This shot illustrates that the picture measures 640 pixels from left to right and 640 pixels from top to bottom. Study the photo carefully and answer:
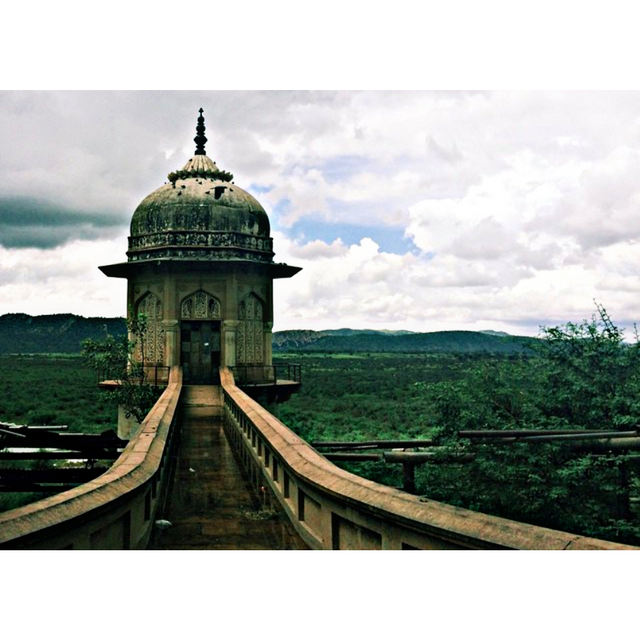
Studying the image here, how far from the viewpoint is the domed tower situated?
971 inches

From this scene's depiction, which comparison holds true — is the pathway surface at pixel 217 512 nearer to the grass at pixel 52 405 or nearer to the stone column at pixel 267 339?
the grass at pixel 52 405

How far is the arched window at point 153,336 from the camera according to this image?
25109 mm

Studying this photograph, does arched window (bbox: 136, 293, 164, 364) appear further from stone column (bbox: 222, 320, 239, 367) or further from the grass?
stone column (bbox: 222, 320, 239, 367)

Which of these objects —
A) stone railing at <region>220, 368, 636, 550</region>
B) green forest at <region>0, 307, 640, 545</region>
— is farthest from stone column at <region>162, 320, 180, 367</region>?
stone railing at <region>220, 368, 636, 550</region>

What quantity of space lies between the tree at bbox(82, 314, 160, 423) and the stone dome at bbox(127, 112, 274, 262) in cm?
308

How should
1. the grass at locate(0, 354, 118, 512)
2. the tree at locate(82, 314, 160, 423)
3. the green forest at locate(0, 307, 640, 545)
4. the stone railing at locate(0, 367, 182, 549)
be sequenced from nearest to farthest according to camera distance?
the stone railing at locate(0, 367, 182, 549), the green forest at locate(0, 307, 640, 545), the tree at locate(82, 314, 160, 423), the grass at locate(0, 354, 118, 512)

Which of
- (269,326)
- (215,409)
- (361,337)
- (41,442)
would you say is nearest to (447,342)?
(361,337)

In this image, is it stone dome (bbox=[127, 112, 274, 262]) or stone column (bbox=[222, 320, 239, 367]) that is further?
stone column (bbox=[222, 320, 239, 367])

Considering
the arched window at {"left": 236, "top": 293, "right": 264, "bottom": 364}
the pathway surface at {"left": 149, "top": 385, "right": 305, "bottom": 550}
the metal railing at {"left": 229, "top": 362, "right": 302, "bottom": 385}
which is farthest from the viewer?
the arched window at {"left": 236, "top": 293, "right": 264, "bottom": 364}

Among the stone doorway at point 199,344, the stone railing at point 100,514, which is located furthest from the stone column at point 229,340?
the stone railing at point 100,514

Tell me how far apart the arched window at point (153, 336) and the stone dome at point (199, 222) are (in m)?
1.92

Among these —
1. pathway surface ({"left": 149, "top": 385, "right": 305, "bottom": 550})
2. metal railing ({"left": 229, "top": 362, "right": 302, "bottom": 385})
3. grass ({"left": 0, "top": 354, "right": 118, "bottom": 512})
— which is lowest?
grass ({"left": 0, "top": 354, "right": 118, "bottom": 512})

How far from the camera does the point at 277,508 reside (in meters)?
8.11

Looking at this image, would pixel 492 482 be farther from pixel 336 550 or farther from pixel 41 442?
pixel 41 442
